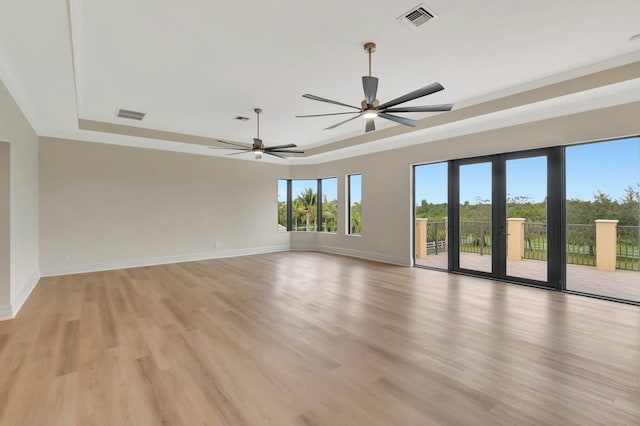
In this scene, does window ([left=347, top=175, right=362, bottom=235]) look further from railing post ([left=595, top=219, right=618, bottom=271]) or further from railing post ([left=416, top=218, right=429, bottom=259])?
railing post ([left=595, top=219, right=618, bottom=271])

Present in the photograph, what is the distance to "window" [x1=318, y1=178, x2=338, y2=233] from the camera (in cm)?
914

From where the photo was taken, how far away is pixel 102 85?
427 cm

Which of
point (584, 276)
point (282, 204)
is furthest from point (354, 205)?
point (584, 276)

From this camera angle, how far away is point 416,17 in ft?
9.29

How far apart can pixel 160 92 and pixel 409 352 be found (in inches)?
194

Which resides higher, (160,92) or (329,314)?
(160,92)

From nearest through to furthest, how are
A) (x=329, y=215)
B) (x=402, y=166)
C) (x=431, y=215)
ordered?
(x=431, y=215) < (x=402, y=166) < (x=329, y=215)

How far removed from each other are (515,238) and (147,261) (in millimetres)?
7834

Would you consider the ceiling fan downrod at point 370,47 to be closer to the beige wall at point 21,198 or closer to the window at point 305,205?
the beige wall at point 21,198

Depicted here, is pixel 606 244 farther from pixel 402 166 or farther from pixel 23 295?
pixel 23 295

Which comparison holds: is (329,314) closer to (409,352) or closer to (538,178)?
(409,352)

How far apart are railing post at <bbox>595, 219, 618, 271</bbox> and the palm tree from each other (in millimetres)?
6889

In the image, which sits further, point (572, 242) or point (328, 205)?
point (328, 205)

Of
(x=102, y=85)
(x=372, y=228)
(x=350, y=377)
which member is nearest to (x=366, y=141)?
(x=372, y=228)
